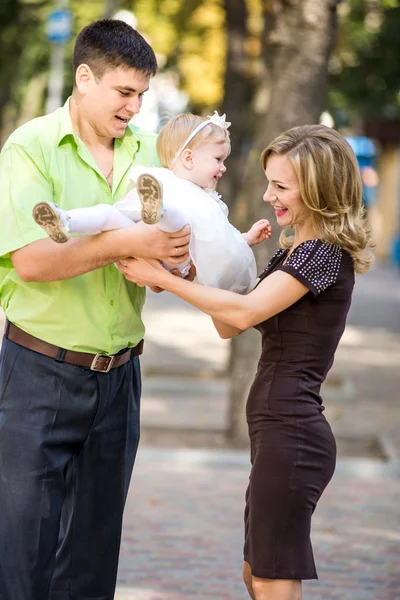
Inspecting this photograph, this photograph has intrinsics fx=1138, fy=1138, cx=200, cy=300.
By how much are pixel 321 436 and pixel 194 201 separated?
852 millimetres

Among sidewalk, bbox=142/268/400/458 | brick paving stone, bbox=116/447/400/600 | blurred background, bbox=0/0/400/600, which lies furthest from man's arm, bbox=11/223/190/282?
sidewalk, bbox=142/268/400/458

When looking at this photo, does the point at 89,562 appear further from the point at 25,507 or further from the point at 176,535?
the point at 176,535

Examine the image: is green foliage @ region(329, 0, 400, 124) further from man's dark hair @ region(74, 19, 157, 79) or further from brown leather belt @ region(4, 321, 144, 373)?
brown leather belt @ region(4, 321, 144, 373)

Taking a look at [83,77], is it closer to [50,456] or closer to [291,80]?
[50,456]

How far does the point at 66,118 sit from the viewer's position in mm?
→ 3707

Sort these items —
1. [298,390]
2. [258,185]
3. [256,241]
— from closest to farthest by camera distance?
[298,390] < [256,241] < [258,185]

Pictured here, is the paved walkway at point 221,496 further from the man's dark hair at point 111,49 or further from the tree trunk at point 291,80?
the man's dark hair at point 111,49

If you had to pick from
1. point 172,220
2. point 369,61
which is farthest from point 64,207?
point 369,61

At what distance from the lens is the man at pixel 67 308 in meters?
3.51

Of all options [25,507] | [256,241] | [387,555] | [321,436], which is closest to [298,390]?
[321,436]

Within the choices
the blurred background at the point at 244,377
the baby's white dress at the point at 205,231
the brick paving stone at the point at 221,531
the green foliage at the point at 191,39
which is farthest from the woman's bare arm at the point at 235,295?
the green foliage at the point at 191,39

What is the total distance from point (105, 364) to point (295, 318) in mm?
652

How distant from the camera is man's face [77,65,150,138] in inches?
141

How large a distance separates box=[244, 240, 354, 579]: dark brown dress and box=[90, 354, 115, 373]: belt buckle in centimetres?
52
